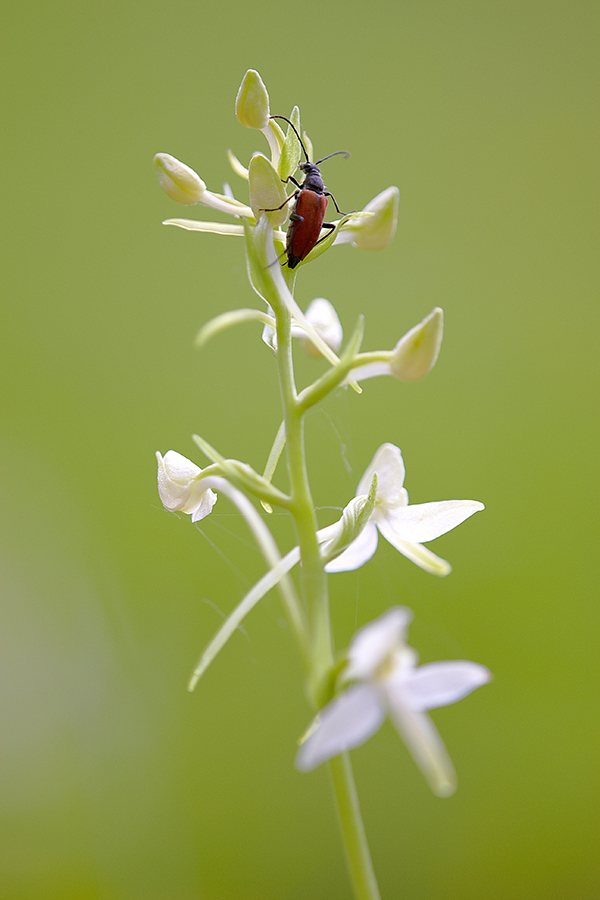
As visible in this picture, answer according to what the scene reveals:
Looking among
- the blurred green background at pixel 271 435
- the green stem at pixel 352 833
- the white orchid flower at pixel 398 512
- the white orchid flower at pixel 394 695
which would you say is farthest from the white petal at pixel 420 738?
the blurred green background at pixel 271 435

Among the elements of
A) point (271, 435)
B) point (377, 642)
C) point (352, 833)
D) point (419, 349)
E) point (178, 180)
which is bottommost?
point (352, 833)

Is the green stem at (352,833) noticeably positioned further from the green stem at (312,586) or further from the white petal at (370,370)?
the white petal at (370,370)

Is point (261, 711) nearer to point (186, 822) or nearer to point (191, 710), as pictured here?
point (191, 710)

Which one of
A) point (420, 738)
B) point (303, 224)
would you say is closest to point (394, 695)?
point (420, 738)

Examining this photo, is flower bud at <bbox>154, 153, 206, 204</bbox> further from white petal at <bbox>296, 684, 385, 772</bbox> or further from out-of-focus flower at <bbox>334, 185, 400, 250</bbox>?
white petal at <bbox>296, 684, 385, 772</bbox>

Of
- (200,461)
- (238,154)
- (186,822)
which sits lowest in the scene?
(186,822)

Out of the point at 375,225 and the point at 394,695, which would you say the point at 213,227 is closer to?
the point at 375,225

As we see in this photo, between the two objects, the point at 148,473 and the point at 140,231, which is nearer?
the point at 148,473

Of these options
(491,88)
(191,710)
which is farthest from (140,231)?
(191,710)
